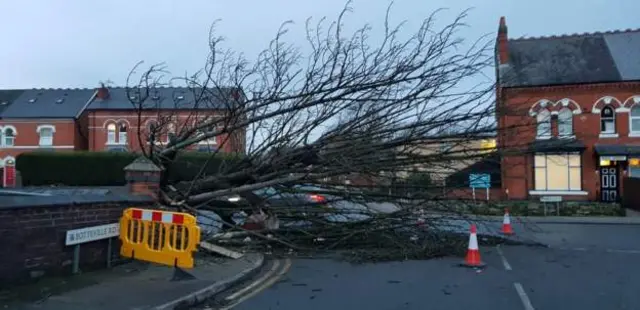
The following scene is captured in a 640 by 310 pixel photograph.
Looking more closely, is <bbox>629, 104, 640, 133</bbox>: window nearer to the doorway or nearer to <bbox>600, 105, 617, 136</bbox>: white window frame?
<bbox>600, 105, 617, 136</bbox>: white window frame

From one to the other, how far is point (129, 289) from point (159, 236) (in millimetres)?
1191

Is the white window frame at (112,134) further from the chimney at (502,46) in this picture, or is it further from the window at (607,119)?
the window at (607,119)

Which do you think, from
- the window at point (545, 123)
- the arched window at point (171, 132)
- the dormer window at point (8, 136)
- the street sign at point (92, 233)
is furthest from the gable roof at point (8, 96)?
the street sign at point (92, 233)

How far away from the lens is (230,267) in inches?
378

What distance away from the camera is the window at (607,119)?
29484mm

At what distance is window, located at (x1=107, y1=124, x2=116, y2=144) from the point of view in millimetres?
51875

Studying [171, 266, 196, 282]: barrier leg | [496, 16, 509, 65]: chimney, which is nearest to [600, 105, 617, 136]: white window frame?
[496, 16, 509, 65]: chimney

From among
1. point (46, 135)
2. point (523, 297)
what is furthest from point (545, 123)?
point (46, 135)

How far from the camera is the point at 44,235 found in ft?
25.1

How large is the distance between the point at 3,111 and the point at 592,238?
52.8 metres

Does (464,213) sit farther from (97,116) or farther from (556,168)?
(97,116)

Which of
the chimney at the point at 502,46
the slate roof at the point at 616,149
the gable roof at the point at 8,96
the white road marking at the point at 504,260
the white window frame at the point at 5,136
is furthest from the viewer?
the gable roof at the point at 8,96

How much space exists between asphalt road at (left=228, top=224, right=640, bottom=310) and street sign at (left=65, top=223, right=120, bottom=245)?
2686 mm

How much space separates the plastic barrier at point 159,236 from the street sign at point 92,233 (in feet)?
0.45
